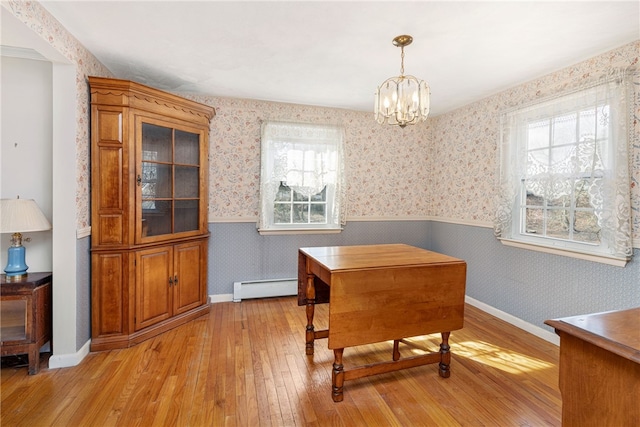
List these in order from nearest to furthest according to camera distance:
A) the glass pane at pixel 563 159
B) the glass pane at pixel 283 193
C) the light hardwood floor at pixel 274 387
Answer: the light hardwood floor at pixel 274 387, the glass pane at pixel 563 159, the glass pane at pixel 283 193

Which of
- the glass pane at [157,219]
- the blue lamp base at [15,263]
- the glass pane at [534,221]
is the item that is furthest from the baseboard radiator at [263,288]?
the glass pane at [534,221]

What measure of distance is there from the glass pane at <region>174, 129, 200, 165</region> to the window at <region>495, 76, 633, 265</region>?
292cm

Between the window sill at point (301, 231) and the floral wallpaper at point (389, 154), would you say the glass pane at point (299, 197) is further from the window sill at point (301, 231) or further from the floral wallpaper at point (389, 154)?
the floral wallpaper at point (389, 154)

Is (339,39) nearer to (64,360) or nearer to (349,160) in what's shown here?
(349,160)

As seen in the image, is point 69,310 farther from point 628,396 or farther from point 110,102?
point 628,396

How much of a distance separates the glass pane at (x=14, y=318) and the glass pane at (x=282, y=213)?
7.24 feet

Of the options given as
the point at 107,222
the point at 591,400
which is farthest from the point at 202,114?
the point at 591,400

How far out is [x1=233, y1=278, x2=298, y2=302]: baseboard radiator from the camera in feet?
11.3

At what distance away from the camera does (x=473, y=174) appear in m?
3.36

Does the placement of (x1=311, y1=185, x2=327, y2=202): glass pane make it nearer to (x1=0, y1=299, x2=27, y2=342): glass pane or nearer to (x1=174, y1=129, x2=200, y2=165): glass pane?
(x1=174, y1=129, x2=200, y2=165): glass pane

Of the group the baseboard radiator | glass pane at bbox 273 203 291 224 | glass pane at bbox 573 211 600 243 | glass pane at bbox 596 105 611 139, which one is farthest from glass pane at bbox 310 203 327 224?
glass pane at bbox 596 105 611 139

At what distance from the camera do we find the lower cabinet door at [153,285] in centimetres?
244

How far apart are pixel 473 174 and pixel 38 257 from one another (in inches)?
156

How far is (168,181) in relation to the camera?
2.72 meters
